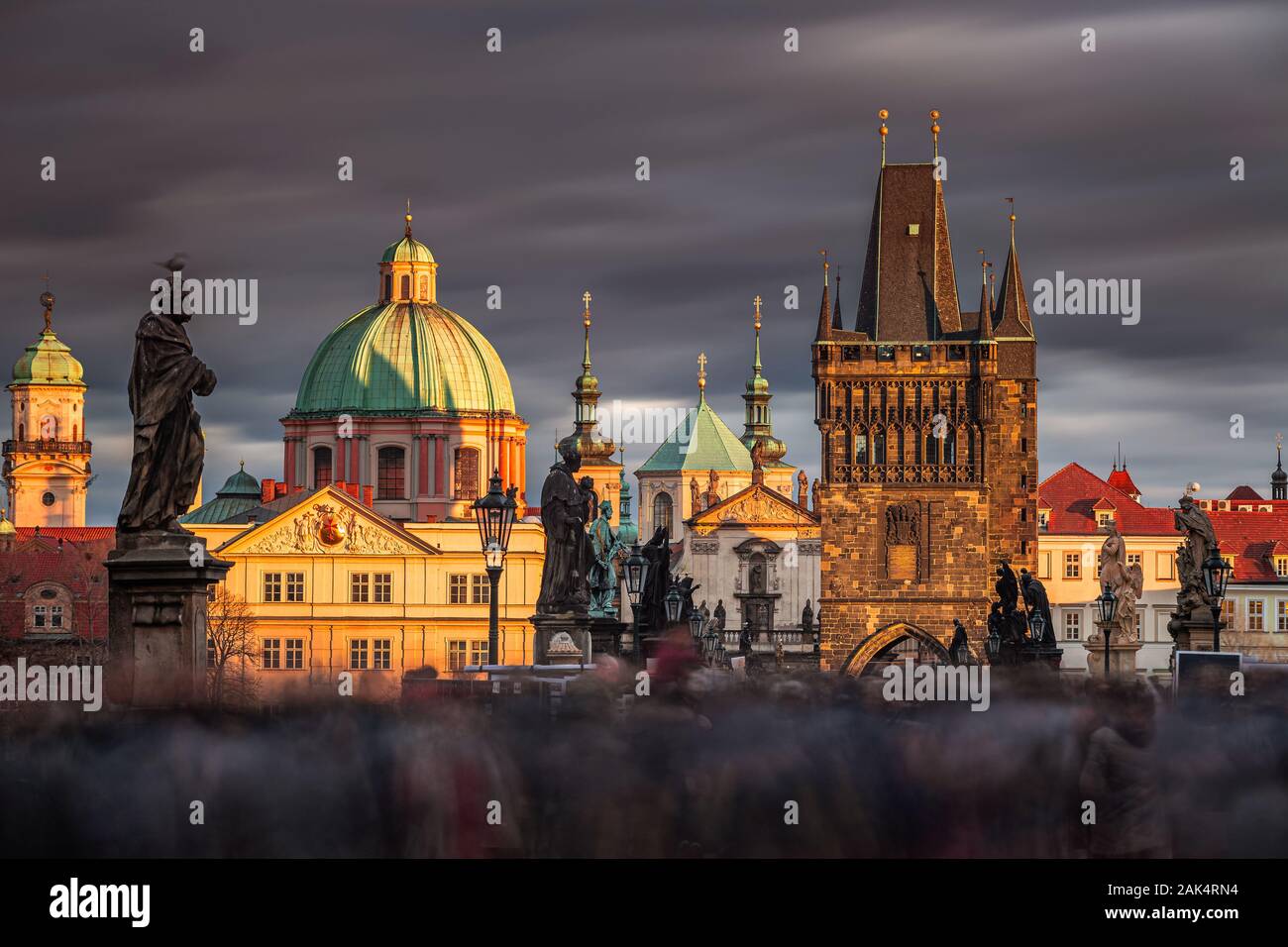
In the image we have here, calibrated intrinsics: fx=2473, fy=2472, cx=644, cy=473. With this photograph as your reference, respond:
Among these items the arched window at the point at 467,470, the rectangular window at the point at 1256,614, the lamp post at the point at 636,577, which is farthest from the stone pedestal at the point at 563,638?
the arched window at the point at 467,470

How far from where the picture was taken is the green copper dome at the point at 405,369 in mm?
121250

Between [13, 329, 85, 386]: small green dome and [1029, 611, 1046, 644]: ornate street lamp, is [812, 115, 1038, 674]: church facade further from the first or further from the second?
[13, 329, 85, 386]: small green dome

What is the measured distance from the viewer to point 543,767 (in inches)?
581

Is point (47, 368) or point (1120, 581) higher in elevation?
point (47, 368)

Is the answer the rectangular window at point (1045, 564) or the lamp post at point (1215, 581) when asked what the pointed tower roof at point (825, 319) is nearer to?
the rectangular window at point (1045, 564)

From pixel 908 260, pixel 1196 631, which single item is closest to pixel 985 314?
pixel 908 260

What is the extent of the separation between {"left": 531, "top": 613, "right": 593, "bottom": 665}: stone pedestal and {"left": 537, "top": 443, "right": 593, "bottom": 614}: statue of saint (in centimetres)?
29

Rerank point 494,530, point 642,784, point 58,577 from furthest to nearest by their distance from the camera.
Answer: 1. point 58,577
2. point 494,530
3. point 642,784

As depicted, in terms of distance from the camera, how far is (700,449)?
166 metres

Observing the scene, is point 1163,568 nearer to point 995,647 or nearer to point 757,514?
point 757,514

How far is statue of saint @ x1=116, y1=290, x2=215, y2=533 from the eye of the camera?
50.7 feet

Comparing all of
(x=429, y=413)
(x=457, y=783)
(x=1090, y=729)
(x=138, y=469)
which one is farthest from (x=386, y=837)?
(x=429, y=413)

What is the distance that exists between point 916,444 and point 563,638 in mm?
78018
